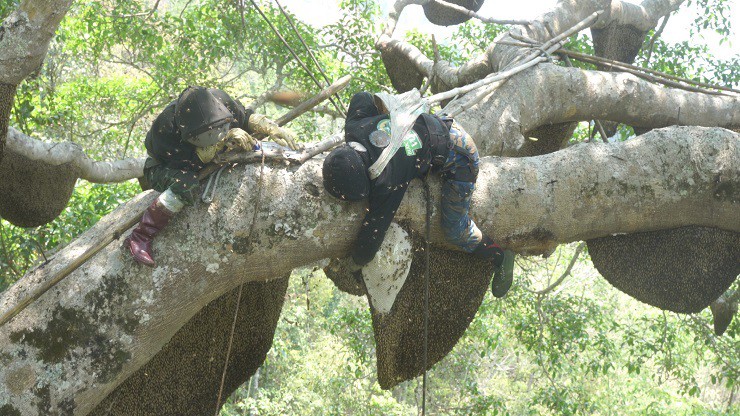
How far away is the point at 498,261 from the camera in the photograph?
3.29 meters

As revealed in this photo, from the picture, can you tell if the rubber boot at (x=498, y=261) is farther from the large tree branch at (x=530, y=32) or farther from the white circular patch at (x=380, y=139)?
the large tree branch at (x=530, y=32)

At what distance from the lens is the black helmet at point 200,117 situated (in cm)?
251

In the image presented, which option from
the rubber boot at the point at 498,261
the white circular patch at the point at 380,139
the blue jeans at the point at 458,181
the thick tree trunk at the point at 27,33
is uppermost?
the thick tree trunk at the point at 27,33

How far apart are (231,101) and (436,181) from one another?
98 centimetres

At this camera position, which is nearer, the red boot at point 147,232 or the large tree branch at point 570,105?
the red boot at point 147,232

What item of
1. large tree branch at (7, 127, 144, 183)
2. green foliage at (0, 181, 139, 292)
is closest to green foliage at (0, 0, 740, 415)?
green foliage at (0, 181, 139, 292)

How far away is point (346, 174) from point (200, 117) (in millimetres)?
599

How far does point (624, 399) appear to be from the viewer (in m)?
12.6

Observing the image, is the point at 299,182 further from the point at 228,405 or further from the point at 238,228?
the point at 228,405

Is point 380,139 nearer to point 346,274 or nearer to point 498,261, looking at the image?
point 498,261

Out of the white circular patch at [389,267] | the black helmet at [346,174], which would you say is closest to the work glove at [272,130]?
the black helmet at [346,174]

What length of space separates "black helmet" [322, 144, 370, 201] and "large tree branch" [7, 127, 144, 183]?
245 cm

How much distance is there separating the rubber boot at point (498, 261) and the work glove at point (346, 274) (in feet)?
1.91

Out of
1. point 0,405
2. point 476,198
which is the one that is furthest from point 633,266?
point 0,405
